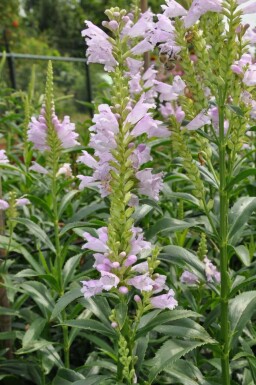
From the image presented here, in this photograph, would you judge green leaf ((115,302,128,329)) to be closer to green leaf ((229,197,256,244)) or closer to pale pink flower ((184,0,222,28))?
green leaf ((229,197,256,244))

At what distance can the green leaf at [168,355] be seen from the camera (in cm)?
139

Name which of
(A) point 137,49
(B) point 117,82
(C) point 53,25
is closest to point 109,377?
(B) point 117,82

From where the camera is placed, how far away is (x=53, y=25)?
92.0ft

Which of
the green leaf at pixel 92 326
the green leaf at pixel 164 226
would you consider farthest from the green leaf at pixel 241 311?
the green leaf at pixel 92 326

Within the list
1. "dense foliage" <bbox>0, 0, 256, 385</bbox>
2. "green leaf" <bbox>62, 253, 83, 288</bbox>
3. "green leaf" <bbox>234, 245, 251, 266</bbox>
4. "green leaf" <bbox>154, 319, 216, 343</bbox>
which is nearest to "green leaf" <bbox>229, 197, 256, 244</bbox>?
"dense foliage" <bbox>0, 0, 256, 385</bbox>

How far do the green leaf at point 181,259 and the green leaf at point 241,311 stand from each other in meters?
0.13

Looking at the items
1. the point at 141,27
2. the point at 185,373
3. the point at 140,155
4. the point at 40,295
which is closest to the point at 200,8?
the point at 141,27

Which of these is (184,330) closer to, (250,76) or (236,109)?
(236,109)

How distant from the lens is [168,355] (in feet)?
4.75

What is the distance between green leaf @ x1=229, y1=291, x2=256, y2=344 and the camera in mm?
1680

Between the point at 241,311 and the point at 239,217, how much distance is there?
27cm

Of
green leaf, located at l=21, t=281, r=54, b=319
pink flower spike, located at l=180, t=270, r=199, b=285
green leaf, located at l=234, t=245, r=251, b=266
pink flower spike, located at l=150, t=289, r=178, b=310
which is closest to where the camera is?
pink flower spike, located at l=150, t=289, r=178, b=310

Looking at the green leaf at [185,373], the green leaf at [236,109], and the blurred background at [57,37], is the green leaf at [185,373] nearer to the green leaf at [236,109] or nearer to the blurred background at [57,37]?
the green leaf at [236,109]

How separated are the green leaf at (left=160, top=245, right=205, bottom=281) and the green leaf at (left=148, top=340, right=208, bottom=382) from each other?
24 centimetres
